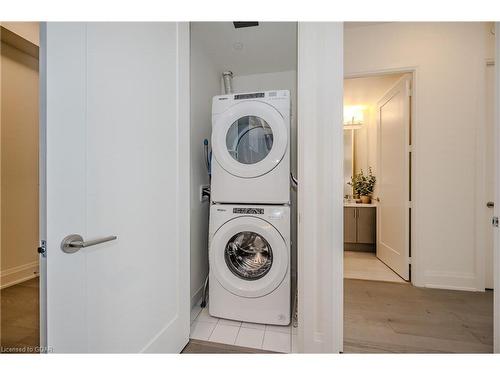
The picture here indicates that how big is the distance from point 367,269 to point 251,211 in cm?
203

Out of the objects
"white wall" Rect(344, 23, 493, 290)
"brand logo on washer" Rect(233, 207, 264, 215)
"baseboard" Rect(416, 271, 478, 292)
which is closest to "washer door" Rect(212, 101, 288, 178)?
"brand logo on washer" Rect(233, 207, 264, 215)

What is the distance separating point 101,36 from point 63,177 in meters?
0.56

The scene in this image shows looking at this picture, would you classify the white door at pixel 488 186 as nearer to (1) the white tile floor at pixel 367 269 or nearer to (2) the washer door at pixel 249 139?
(1) the white tile floor at pixel 367 269

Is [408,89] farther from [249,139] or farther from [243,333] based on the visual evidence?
[243,333]

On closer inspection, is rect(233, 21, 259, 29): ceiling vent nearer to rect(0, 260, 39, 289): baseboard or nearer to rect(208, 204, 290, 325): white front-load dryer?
rect(208, 204, 290, 325): white front-load dryer

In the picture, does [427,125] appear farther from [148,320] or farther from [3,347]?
[3,347]

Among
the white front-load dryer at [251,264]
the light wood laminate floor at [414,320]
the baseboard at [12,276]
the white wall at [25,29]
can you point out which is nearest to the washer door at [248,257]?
the white front-load dryer at [251,264]

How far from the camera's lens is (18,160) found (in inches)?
74.9

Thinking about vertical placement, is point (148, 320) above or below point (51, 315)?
below

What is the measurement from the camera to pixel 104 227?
2.79 ft

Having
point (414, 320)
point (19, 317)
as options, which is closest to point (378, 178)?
point (414, 320)

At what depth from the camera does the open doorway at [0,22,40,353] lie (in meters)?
1.61

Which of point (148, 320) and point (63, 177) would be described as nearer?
point (63, 177)
